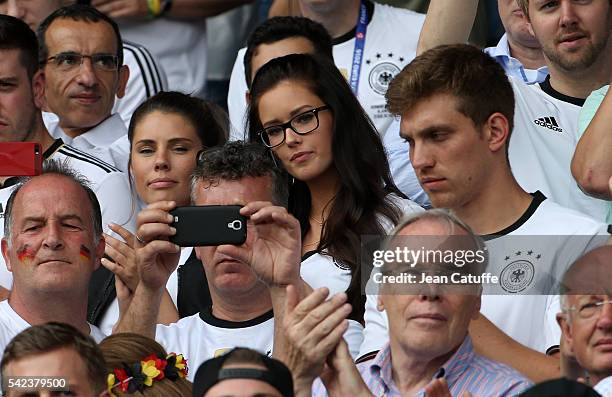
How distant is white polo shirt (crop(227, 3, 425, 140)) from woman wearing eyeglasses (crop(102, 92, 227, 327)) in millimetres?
610

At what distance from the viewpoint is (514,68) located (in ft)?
23.2

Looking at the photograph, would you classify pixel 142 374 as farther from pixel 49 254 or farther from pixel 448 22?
pixel 448 22

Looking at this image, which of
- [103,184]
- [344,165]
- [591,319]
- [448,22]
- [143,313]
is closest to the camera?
[591,319]

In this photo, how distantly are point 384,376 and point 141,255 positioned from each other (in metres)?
1.05

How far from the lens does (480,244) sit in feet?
16.3

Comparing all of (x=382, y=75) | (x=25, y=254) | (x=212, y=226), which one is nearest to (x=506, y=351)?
(x=212, y=226)

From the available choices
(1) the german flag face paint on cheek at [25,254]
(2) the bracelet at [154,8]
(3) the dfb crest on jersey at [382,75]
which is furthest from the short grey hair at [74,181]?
(2) the bracelet at [154,8]

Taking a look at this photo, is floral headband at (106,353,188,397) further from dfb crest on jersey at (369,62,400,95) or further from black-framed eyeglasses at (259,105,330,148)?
dfb crest on jersey at (369,62,400,95)

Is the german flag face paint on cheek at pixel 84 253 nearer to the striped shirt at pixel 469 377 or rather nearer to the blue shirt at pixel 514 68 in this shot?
the striped shirt at pixel 469 377

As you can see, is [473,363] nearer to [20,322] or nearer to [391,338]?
[391,338]

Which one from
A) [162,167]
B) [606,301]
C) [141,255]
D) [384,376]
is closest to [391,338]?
[384,376]

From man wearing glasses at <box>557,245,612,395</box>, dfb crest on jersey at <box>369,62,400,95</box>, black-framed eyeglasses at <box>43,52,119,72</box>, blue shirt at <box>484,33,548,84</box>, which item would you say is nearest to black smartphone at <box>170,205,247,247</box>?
man wearing glasses at <box>557,245,612,395</box>

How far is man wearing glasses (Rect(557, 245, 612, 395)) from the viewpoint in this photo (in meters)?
4.66

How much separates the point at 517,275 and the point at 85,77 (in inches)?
115
